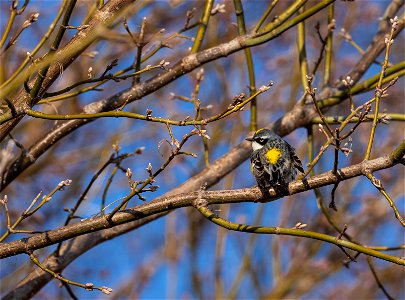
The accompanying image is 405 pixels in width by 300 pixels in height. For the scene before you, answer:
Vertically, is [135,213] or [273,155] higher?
[273,155]

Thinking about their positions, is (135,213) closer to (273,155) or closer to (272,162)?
(272,162)

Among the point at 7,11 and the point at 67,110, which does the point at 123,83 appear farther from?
the point at 7,11

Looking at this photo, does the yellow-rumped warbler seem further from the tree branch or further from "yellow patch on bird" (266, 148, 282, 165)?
the tree branch

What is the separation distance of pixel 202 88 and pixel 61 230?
6.04 m

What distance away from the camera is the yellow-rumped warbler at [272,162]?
359 cm

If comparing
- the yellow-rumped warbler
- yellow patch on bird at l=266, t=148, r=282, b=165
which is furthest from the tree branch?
yellow patch on bird at l=266, t=148, r=282, b=165

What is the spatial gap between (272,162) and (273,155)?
6.1 inches

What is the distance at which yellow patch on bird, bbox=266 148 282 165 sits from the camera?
3.92 meters

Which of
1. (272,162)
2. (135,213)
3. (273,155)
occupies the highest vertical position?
(273,155)

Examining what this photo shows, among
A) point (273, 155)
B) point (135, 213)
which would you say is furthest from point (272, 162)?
point (135, 213)

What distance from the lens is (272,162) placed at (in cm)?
389

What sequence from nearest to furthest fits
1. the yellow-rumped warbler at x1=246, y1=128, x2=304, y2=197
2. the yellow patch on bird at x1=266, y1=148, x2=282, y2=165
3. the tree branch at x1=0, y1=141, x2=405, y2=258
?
1. the tree branch at x1=0, y1=141, x2=405, y2=258
2. the yellow-rumped warbler at x1=246, y1=128, x2=304, y2=197
3. the yellow patch on bird at x1=266, y1=148, x2=282, y2=165

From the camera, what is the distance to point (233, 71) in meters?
8.90

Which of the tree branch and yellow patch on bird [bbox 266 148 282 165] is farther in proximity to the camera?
yellow patch on bird [bbox 266 148 282 165]
